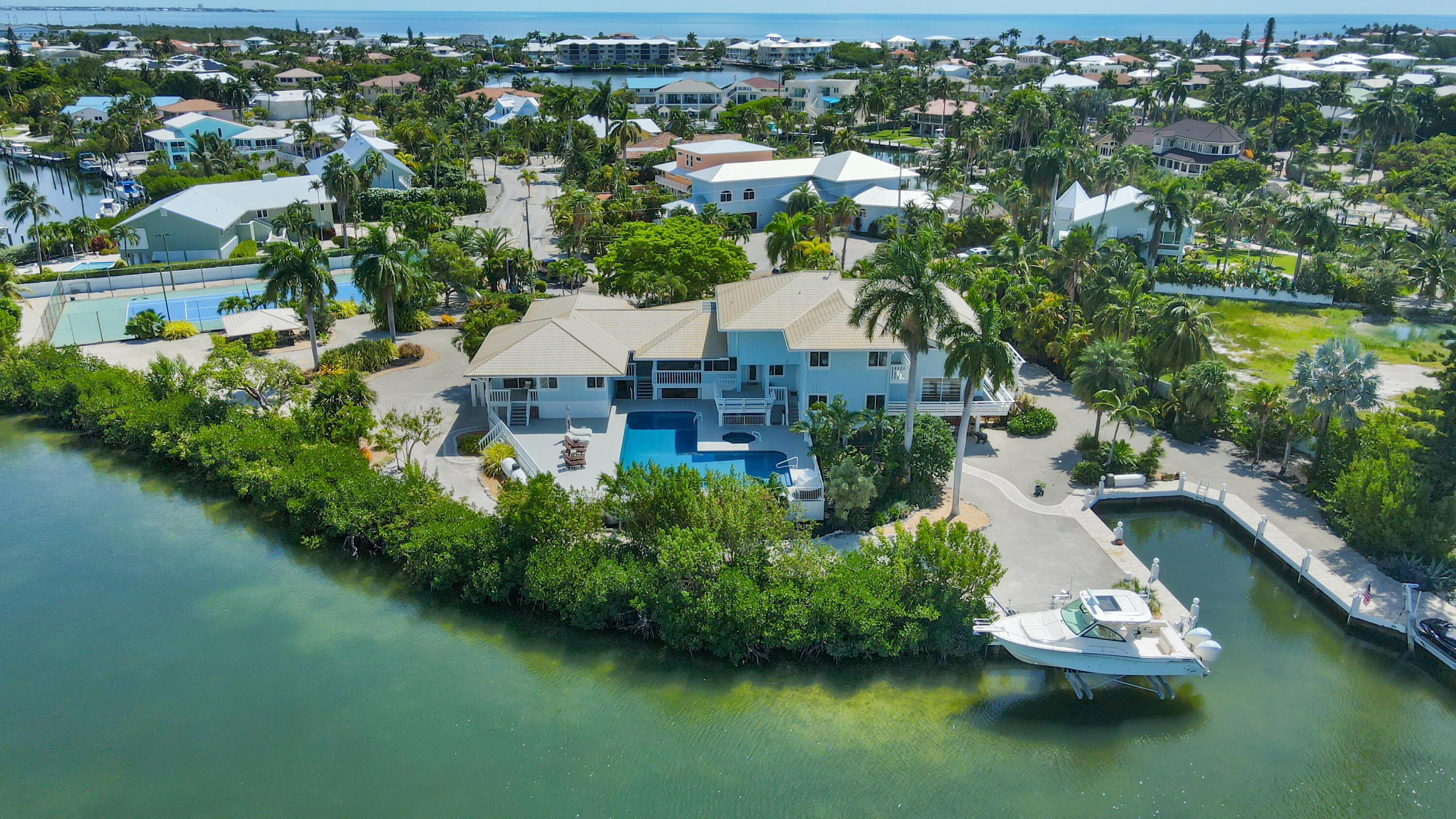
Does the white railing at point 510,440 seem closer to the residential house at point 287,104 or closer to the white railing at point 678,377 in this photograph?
the white railing at point 678,377

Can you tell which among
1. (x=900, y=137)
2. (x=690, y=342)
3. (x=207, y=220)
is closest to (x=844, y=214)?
(x=690, y=342)

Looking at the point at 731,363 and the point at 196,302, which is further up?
the point at 731,363

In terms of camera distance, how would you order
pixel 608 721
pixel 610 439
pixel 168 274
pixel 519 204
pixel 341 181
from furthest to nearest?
pixel 519 204 → pixel 341 181 → pixel 168 274 → pixel 610 439 → pixel 608 721

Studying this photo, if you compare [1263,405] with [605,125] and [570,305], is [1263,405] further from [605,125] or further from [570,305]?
[605,125]

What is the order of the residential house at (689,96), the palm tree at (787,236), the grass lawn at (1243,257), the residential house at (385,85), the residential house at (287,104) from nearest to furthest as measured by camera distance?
the palm tree at (787,236)
the grass lawn at (1243,257)
the residential house at (287,104)
the residential house at (689,96)
the residential house at (385,85)

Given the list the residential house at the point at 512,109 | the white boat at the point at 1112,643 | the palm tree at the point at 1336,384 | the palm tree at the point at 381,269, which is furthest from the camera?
the residential house at the point at 512,109

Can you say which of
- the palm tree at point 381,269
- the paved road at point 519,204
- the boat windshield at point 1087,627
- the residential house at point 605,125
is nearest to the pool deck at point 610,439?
the boat windshield at point 1087,627

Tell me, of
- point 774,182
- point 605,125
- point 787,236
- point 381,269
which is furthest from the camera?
point 605,125
